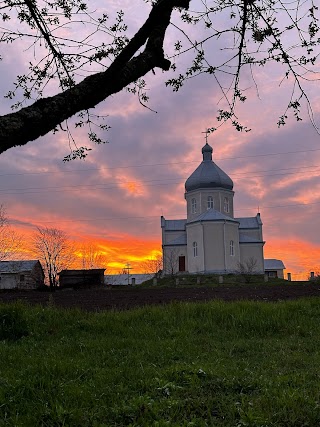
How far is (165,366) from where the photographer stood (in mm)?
6246

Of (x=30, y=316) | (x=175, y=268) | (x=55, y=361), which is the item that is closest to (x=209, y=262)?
(x=175, y=268)

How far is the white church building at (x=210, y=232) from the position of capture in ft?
155

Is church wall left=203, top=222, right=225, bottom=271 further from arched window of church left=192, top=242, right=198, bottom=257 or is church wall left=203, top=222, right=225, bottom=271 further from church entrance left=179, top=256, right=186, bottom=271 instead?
church entrance left=179, top=256, right=186, bottom=271

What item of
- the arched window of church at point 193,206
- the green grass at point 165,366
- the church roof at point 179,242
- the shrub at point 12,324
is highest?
the arched window of church at point 193,206

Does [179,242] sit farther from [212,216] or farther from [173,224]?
[212,216]

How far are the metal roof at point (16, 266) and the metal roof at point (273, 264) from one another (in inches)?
1178

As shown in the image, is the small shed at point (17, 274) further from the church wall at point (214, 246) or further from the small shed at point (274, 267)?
the small shed at point (274, 267)

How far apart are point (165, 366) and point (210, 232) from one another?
41506mm

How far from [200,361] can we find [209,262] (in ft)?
134

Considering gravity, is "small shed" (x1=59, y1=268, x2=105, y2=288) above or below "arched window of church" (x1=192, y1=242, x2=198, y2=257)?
below

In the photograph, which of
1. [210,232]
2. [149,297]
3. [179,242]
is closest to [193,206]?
[179,242]

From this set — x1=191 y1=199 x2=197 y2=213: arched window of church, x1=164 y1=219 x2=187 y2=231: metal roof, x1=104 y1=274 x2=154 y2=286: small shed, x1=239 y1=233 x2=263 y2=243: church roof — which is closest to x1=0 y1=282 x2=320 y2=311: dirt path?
x1=239 y1=233 x2=263 y2=243: church roof

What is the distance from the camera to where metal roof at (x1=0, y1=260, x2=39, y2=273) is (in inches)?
2074

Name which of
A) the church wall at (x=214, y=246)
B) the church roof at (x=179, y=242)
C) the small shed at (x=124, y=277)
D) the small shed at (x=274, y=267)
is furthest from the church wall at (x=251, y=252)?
the small shed at (x=124, y=277)
